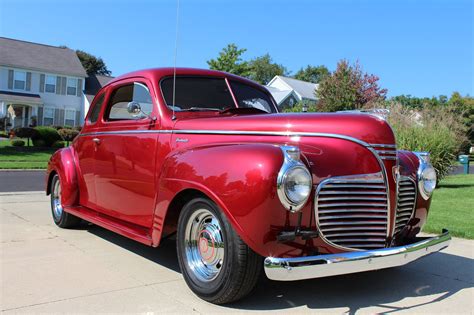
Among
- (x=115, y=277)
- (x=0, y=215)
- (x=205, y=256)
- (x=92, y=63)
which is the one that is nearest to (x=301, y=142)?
(x=205, y=256)

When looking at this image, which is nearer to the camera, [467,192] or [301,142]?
[301,142]

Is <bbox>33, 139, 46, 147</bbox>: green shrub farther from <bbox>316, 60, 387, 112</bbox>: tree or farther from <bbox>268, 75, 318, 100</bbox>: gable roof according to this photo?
<bbox>268, 75, 318, 100</bbox>: gable roof

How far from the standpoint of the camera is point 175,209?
3.69 meters

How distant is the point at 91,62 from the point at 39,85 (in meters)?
28.3

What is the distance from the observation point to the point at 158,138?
413cm

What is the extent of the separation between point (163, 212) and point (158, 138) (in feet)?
2.65

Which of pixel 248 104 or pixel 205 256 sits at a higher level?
pixel 248 104

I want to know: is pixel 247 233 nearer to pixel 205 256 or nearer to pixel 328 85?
pixel 205 256

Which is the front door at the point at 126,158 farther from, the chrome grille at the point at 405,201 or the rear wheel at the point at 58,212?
the chrome grille at the point at 405,201

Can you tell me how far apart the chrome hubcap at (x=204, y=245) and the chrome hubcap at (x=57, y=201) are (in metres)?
3.17

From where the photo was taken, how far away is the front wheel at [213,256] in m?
3.00

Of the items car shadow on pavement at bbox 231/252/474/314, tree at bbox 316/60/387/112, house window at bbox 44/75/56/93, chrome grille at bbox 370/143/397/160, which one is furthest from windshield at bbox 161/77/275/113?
house window at bbox 44/75/56/93

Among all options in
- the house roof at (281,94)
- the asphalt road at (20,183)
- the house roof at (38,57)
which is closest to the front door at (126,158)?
the asphalt road at (20,183)

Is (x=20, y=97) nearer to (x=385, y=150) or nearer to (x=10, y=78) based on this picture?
(x=10, y=78)
